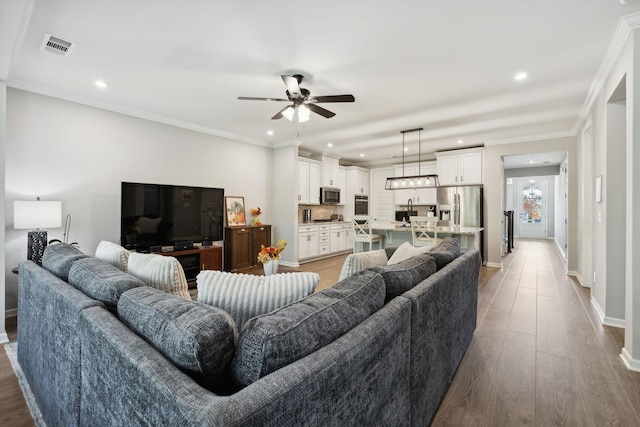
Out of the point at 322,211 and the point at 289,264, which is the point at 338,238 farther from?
the point at 289,264

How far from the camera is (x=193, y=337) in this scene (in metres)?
0.81

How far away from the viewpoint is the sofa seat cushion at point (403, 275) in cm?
152

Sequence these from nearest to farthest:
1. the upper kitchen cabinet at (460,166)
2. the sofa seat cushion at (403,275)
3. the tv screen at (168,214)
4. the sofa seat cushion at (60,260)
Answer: the sofa seat cushion at (403,275) → the sofa seat cushion at (60,260) → the tv screen at (168,214) → the upper kitchen cabinet at (460,166)

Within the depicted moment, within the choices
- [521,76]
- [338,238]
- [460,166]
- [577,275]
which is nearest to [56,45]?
[521,76]

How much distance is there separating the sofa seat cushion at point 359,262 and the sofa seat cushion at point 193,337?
40.1 inches

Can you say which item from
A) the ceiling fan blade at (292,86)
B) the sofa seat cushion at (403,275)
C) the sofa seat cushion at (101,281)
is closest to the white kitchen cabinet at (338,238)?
the ceiling fan blade at (292,86)

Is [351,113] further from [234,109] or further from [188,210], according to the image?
[188,210]

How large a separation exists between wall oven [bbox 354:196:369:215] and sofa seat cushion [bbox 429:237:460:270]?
533cm

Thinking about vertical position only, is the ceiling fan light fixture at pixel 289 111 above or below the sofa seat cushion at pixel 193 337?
above

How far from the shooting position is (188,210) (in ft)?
15.3

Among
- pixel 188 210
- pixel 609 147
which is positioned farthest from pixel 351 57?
pixel 188 210

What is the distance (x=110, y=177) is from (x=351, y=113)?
350 cm

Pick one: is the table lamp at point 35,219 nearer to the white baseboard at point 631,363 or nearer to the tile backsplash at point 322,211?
the tile backsplash at point 322,211

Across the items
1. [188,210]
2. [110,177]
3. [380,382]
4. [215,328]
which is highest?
[110,177]
